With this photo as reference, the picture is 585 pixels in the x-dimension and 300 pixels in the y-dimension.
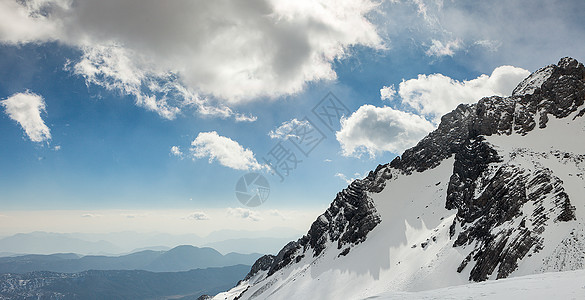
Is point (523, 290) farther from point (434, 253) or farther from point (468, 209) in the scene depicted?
point (468, 209)

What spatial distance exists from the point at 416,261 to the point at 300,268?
43.1m

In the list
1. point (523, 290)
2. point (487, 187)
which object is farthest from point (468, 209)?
point (523, 290)

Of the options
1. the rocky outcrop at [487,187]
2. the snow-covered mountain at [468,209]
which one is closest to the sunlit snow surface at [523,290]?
the snow-covered mountain at [468,209]

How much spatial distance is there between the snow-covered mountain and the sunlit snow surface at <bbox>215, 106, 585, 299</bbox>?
21 cm

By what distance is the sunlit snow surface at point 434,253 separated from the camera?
1412cm

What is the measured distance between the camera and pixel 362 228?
71.0 m

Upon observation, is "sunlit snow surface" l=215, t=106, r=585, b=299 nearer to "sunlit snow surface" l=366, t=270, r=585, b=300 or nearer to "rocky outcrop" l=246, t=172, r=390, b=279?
"sunlit snow surface" l=366, t=270, r=585, b=300

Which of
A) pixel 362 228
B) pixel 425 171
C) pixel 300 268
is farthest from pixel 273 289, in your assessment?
pixel 425 171

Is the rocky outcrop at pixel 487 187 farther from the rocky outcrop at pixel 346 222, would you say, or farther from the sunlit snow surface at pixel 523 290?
the sunlit snow surface at pixel 523 290

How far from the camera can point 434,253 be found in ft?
141

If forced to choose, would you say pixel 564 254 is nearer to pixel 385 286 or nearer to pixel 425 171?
pixel 385 286

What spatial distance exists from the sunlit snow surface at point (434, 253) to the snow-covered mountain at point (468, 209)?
21 cm

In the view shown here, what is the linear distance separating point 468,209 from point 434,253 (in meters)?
8.93

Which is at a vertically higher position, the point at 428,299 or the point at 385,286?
the point at 428,299
